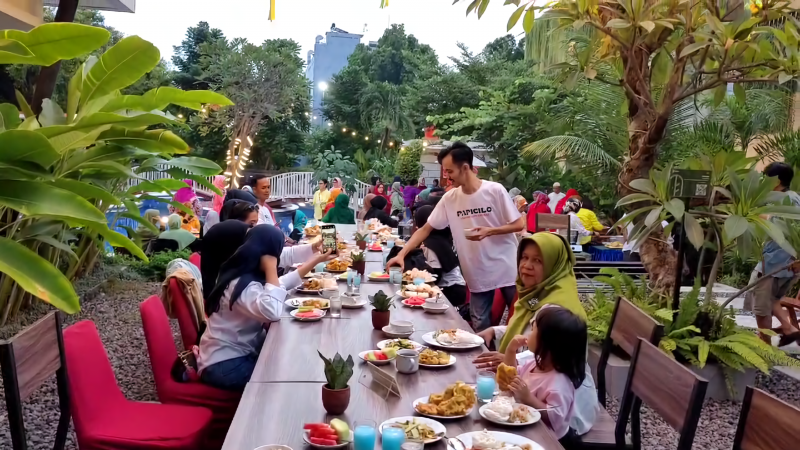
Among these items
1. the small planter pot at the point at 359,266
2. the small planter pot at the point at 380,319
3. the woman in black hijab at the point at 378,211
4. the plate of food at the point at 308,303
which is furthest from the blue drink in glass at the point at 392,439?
the woman in black hijab at the point at 378,211

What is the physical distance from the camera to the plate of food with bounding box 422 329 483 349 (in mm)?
2943

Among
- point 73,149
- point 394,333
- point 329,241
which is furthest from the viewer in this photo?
point 329,241

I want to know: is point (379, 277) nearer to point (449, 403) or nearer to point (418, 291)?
point (418, 291)

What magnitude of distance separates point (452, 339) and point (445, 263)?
2.16 m

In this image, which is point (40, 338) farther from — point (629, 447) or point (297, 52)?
point (297, 52)

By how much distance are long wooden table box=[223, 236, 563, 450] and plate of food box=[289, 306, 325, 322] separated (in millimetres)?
33

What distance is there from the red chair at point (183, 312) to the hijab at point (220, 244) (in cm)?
17

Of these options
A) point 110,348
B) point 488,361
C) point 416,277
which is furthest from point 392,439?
point 110,348

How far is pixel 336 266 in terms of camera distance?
202 inches

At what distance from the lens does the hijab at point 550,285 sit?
9.23 feet

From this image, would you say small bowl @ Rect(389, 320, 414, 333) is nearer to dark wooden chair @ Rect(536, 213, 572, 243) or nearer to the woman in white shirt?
the woman in white shirt

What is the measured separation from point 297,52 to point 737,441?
1060 inches

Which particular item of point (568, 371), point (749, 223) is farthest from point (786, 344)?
point (568, 371)

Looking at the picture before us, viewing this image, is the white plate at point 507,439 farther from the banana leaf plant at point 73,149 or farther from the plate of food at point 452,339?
the banana leaf plant at point 73,149
